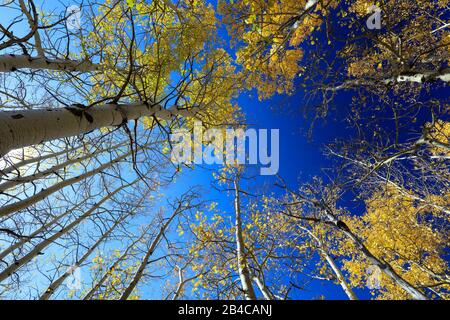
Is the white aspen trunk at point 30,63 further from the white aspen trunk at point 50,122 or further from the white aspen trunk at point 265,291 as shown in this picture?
the white aspen trunk at point 265,291

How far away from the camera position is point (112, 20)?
205 inches

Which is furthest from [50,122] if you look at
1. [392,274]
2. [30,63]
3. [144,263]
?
[392,274]

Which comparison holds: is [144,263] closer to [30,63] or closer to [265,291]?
[265,291]

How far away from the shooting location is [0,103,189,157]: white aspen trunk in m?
1.23

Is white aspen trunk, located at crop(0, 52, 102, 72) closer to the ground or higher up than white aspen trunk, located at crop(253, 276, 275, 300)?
higher up

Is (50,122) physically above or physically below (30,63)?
below

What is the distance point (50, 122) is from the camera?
1.45m

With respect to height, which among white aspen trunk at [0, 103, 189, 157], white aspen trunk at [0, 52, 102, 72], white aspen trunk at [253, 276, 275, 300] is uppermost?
white aspen trunk at [0, 52, 102, 72]

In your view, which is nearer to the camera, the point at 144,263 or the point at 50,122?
the point at 50,122

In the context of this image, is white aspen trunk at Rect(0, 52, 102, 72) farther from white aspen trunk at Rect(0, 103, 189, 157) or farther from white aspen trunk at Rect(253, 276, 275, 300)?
white aspen trunk at Rect(253, 276, 275, 300)

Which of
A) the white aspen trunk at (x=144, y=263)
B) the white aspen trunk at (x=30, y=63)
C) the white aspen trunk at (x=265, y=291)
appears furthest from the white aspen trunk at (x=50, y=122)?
the white aspen trunk at (x=265, y=291)

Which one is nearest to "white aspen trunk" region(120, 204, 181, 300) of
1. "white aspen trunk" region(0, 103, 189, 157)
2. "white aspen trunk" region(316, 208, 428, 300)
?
"white aspen trunk" region(0, 103, 189, 157)

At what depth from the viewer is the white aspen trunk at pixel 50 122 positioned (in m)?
1.23
